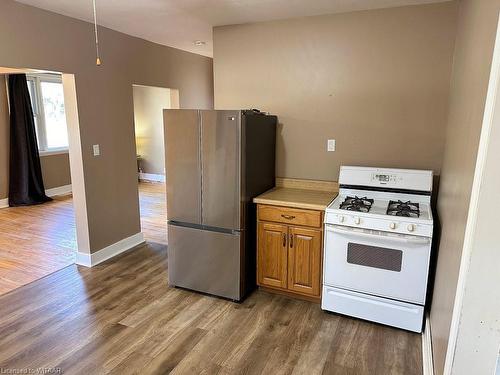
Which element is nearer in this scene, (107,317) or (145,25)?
(107,317)

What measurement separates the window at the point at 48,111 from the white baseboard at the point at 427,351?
6002 mm

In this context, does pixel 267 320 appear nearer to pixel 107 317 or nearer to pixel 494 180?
pixel 107 317

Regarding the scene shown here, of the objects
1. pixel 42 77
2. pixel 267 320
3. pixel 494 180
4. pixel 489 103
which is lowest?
pixel 267 320

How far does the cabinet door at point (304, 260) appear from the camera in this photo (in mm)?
2758

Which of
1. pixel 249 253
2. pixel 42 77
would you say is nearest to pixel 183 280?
pixel 249 253

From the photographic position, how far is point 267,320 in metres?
2.66

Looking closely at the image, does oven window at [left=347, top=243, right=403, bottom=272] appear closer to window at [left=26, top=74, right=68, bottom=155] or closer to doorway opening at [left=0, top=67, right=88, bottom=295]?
doorway opening at [left=0, top=67, right=88, bottom=295]

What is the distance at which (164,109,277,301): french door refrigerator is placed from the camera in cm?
273

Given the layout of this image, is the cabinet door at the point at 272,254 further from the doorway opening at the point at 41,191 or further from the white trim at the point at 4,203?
the white trim at the point at 4,203

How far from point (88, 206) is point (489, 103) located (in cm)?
341

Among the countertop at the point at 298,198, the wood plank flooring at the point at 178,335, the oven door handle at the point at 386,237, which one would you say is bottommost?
the wood plank flooring at the point at 178,335

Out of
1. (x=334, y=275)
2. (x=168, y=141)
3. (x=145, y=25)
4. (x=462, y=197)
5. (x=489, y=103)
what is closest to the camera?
(x=489, y=103)

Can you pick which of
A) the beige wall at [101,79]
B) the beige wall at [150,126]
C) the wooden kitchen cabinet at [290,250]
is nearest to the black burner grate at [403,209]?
the wooden kitchen cabinet at [290,250]

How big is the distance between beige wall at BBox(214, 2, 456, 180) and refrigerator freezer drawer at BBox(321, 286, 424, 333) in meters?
1.09
